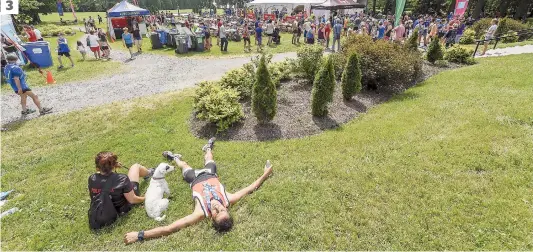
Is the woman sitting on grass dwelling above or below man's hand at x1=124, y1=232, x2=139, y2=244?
above

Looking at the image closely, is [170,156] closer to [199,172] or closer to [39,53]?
[199,172]

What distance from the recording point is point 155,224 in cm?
427

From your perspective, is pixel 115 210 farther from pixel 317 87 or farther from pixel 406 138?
pixel 406 138

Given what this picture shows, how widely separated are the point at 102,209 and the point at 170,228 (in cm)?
112

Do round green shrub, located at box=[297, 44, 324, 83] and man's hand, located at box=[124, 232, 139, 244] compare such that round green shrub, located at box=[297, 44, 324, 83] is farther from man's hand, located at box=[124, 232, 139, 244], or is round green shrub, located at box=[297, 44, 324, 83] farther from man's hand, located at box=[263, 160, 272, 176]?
man's hand, located at box=[124, 232, 139, 244]

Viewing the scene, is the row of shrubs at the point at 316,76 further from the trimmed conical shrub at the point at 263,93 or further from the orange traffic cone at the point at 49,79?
the orange traffic cone at the point at 49,79

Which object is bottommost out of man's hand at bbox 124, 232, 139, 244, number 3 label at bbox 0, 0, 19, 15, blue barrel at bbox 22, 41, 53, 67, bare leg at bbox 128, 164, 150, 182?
man's hand at bbox 124, 232, 139, 244

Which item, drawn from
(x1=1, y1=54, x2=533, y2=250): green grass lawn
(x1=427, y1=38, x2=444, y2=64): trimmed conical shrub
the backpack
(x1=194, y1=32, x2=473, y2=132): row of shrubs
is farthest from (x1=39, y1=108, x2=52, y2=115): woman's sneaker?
(x1=427, y1=38, x2=444, y2=64): trimmed conical shrub

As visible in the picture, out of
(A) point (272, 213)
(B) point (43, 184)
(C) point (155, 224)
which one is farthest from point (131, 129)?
(A) point (272, 213)

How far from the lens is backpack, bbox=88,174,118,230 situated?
13.7 feet

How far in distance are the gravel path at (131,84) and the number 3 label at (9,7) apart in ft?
9.11

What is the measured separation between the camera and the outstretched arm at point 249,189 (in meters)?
4.54

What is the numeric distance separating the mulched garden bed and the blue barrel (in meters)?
10.7

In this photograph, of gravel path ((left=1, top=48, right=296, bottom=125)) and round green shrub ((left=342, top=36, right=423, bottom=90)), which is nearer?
round green shrub ((left=342, top=36, right=423, bottom=90))
